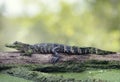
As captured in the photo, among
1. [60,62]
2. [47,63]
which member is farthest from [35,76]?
[60,62]

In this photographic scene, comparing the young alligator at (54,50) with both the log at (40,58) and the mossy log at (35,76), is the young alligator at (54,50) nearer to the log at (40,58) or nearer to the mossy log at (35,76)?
the log at (40,58)

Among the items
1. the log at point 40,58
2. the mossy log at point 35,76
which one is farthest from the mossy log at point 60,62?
the mossy log at point 35,76

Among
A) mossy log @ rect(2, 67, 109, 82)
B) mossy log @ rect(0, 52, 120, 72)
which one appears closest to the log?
mossy log @ rect(0, 52, 120, 72)

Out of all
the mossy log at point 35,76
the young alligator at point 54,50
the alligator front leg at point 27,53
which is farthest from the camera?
the young alligator at point 54,50

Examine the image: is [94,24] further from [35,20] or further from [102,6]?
[35,20]

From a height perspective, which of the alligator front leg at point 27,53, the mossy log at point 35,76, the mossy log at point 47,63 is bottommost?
the mossy log at point 35,76

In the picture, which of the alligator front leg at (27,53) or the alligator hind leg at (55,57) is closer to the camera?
the alligator hind leg at (55,57)

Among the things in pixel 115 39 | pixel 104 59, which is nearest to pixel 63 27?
pixel 115 39

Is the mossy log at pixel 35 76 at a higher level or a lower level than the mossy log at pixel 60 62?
lower

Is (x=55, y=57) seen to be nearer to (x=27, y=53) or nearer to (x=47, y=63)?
(x=47, y=63)

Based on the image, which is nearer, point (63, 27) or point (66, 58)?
point (66, 58)

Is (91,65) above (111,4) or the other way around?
the other way around
